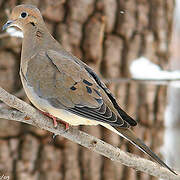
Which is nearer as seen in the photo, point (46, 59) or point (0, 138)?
point (46, 59)

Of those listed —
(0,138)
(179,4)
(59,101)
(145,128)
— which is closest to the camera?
(59,101)

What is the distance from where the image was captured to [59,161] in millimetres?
4027

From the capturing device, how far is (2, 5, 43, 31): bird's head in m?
3.48

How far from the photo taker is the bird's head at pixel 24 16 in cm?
348


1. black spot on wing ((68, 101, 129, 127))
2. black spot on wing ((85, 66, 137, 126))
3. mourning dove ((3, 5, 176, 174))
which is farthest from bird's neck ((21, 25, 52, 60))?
black spot on wing ((68, 101, 129, 127))

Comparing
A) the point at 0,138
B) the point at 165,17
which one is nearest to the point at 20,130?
the point at 0,138

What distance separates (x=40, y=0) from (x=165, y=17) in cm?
123

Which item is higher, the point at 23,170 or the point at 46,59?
the point at 46,59

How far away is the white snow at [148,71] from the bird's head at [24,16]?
1076 mm

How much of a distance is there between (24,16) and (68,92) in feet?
2.40

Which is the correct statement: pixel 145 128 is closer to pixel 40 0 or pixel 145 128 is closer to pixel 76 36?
pixel 76 36

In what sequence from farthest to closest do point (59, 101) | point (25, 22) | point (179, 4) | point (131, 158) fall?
point (179, 4)
point (25, 22)
point (59, 101)
point (131, 158)

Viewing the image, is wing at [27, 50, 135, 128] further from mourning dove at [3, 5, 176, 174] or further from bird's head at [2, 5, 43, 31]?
bird's head at [2, 5, 43, 31]

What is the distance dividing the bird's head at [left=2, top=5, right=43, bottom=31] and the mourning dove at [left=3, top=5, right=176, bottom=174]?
25 centimetres
